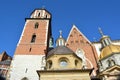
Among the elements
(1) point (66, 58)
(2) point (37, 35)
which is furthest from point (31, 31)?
(1) point (66, 58)

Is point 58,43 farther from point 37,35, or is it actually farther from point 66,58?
point 66,58

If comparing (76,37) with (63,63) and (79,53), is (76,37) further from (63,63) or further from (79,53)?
(63,63)

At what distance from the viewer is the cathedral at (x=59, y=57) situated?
757 inches

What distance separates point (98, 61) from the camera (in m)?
28.1

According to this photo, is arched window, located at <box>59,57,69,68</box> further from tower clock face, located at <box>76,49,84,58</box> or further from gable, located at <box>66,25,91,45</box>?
gable, located at <box>66,25,91,45</box>

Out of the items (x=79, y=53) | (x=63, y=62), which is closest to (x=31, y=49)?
(x=63, y=62)

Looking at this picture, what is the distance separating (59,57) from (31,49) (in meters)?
6.91

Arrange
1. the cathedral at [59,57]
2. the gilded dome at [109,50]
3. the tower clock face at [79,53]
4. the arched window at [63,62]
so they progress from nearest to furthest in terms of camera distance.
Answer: the cathedral at [59,57] < the arched window at [63,62] < the gilded dome at [109,50] < the tower clock face at [79,53]

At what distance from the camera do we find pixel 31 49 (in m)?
26.6

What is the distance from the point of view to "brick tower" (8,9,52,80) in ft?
75.5

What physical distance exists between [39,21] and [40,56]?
8276 mm

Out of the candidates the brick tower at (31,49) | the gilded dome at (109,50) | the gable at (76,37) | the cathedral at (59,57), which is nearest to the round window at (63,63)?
the cathedral at (59,57)

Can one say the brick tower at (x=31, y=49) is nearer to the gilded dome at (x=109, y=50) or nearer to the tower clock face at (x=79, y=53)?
the tower clock face at (x=79, y=53)

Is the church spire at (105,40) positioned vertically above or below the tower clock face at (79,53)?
above
